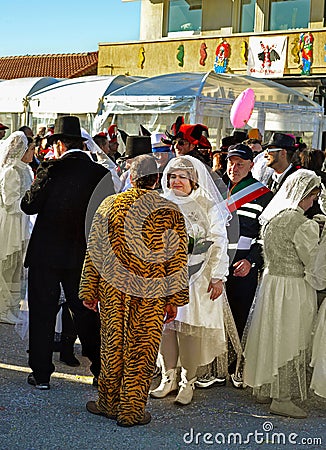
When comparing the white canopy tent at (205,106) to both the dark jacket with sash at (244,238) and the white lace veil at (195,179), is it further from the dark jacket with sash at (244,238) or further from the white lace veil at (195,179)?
the white lace veil at (195,179)

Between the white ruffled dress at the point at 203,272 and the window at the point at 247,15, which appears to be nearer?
the white ruffled dress at the point at 203,272

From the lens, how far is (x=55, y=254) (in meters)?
5.91

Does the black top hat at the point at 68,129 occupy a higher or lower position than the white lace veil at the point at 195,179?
higher

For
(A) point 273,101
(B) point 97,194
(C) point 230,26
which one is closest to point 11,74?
(C) point 230,26

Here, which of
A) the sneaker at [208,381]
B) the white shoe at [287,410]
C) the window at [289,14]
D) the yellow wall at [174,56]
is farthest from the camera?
the window at [289,14]

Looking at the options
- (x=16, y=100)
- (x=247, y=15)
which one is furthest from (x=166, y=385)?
(x=247, y=15)

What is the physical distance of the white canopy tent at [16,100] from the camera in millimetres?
17656

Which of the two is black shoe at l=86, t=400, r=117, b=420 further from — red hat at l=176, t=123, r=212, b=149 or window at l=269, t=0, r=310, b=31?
A: window at l=269, t=0, r=310, b=31

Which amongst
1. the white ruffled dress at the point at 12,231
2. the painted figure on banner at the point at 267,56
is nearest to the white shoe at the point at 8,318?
the white ruffled dress at the point at 12,231

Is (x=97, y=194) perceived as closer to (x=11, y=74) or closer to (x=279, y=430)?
(x=279, y=430)

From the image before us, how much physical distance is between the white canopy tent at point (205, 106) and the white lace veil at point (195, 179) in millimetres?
8029

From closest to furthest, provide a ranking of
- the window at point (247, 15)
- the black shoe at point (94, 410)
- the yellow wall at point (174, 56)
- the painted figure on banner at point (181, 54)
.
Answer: the black shoe at point (94, 410), the yellow wall at point (174, 56), the window at point (247, 15), the painted figure on banner at point (181, 54)

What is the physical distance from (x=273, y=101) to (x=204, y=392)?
11672mm

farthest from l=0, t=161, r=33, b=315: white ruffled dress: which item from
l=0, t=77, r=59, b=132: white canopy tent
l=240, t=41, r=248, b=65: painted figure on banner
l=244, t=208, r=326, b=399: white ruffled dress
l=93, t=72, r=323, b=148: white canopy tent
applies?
l=240, t=41, r=248, b=65: painted figure on banner
